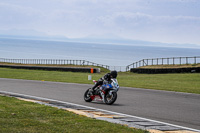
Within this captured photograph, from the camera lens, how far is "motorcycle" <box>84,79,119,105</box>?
1292cm

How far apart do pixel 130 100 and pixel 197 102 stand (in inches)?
109

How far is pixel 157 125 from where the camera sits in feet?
29.1

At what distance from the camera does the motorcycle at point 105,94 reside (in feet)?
42.4

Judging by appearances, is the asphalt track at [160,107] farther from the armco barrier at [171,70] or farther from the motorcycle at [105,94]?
the armco barrier at [171,70]

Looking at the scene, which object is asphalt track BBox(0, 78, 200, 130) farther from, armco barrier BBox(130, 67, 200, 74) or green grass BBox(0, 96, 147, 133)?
armco barrier BBox(130, 67, 200, 74)

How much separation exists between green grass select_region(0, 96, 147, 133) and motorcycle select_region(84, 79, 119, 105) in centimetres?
318

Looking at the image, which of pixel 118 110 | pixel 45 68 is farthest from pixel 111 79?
pixel 45 68

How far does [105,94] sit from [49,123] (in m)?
5.35

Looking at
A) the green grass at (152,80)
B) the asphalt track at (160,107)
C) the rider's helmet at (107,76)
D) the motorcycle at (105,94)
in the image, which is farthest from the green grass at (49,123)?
the green grass at (152,80)

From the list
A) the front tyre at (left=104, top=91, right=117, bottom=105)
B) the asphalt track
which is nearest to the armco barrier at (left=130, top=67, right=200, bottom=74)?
the asphalt track

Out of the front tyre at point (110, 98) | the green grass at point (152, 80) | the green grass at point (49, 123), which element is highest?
the green grass at point (152, 80)

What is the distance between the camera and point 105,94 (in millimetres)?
13367

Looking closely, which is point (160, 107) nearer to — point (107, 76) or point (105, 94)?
point (105, 94)

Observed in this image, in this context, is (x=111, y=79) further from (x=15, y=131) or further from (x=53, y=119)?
(x=15, y=131)
